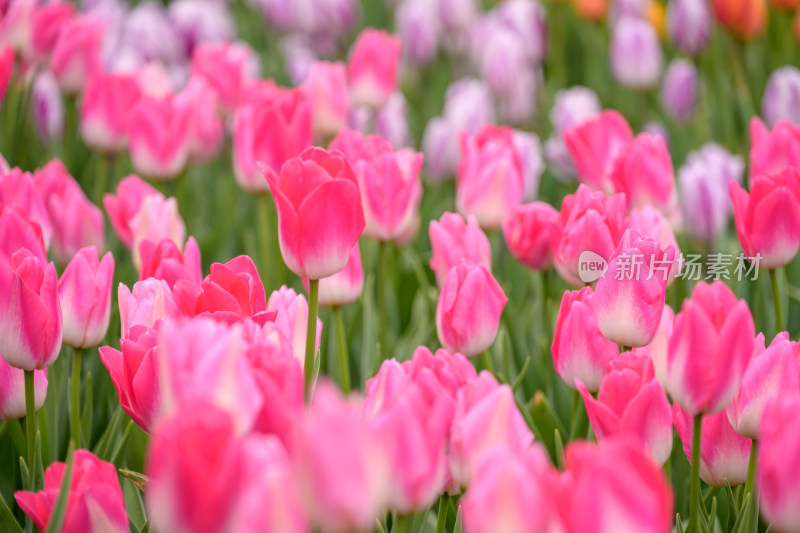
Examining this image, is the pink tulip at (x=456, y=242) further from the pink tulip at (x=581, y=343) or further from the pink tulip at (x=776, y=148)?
the pink tulip at (x=776, y=148)

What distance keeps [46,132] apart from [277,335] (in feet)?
6.84

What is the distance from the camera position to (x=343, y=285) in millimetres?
1452

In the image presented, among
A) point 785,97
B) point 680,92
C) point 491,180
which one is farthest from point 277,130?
point 680,92

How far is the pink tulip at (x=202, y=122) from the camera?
2.04m

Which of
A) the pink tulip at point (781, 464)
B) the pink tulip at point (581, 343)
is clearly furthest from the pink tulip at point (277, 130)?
the pink tulip at point (781, 464)

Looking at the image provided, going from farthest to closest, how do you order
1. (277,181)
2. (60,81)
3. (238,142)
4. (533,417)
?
(60,81) → (238,142) → (533,417) → (277,181)

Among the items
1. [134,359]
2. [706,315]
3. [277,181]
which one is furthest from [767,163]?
[134,359]

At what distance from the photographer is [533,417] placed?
138 cm

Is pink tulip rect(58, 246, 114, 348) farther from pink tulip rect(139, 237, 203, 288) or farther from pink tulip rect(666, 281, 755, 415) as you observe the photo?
pink tulip rect(666, 281, 755, 415)

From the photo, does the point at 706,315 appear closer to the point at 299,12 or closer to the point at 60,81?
the point at 60,81

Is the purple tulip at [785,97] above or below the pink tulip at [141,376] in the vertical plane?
above

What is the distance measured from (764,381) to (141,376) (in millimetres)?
650

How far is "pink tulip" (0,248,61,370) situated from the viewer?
104 centimetres

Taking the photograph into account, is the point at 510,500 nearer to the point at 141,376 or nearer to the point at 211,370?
the point at 211,370
